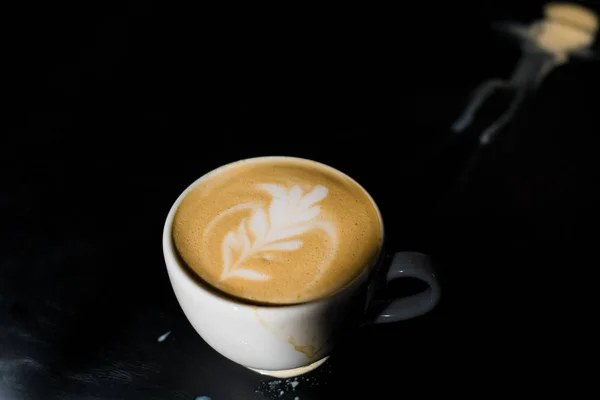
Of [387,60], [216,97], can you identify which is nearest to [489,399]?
[216,97]

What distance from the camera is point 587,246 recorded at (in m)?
0.80

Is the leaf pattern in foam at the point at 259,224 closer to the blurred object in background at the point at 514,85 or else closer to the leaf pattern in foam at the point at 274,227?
the leaf pattern in foam at the point at 274,227

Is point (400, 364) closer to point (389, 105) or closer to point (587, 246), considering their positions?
point (587, 246)

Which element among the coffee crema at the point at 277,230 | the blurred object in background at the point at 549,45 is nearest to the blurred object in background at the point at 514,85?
the blurred object in background at the point at 549,45

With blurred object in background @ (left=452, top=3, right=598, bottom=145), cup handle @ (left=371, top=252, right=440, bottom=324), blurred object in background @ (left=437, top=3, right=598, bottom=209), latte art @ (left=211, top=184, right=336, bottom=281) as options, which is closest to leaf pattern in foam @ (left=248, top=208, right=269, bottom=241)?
latte art @ (left=211, top=184, right=336, bottom=281)

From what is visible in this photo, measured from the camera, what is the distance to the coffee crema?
18.6 inches

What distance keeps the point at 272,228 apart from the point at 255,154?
42 centimetres

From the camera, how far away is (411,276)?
514 millimetres

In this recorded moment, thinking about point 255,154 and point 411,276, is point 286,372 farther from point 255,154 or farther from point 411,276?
point 255,154

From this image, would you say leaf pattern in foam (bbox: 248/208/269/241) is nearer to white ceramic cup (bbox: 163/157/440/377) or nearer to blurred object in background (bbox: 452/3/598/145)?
white ceramic cup (bbox: 163/157/440/377)

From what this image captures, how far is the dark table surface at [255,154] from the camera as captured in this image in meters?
0.57

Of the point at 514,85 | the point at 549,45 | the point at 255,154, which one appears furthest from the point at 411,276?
the point at 549,45

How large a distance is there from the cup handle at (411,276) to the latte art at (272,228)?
0.08 meters

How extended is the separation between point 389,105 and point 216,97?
43 centimetres
